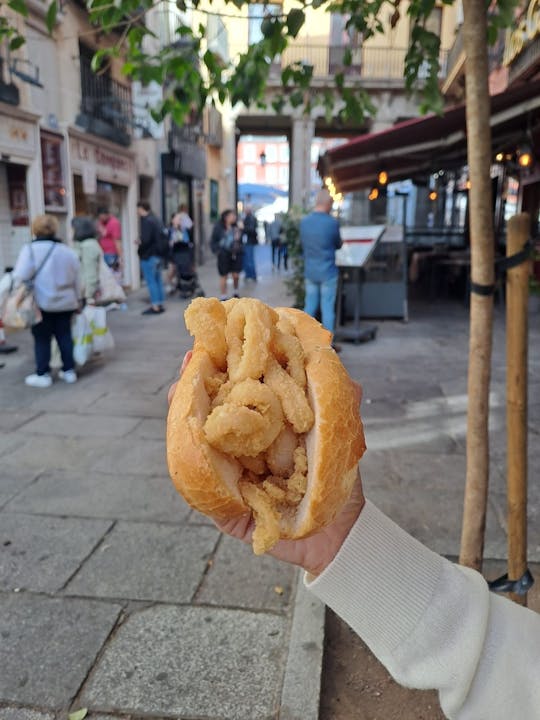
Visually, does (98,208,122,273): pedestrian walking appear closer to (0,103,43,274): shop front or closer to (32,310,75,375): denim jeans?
(0,103,43,274): shop front

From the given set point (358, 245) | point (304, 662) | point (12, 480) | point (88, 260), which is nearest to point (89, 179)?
point (88, 260)

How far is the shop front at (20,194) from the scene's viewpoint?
11773 millimetres

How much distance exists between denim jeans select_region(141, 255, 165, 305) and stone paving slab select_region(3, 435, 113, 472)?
23.8 feet

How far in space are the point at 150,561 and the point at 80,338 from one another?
4.42 metres

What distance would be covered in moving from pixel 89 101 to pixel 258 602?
14126 mm

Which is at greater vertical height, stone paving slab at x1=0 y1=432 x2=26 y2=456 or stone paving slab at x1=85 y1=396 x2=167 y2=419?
stone paving slab at x1=85 y1=396 x2=167 y2=419

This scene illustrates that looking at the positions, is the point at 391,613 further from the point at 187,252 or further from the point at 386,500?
the point at 187,252

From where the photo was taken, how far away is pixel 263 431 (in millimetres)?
1203

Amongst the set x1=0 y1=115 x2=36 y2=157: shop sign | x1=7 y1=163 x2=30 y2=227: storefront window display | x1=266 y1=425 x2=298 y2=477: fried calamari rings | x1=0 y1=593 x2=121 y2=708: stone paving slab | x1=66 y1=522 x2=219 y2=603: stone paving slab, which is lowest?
x1=0 y1=593 x2=121 y2=708: stone paving slab

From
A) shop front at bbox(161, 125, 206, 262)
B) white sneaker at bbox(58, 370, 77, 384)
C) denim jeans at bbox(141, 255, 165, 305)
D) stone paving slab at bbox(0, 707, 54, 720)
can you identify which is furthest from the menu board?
shop front at bbox(161, 125, 206, 262)

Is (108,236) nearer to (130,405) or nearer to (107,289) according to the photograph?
(107,289)

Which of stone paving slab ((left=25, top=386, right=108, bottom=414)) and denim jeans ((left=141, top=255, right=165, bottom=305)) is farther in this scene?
denim jeans ((left=141, top=255, right=165, bottom=305))

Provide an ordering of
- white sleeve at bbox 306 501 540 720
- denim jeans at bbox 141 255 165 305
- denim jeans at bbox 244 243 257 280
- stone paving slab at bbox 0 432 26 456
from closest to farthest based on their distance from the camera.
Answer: white sleeve at bbox 306 501 540 720, stone paving slab at bbox 0 432 26 456, denim jeans at bbox 141 255 165 305, denim jeans at bbox 244 243 257 280

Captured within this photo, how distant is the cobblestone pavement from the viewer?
7.93 ft
